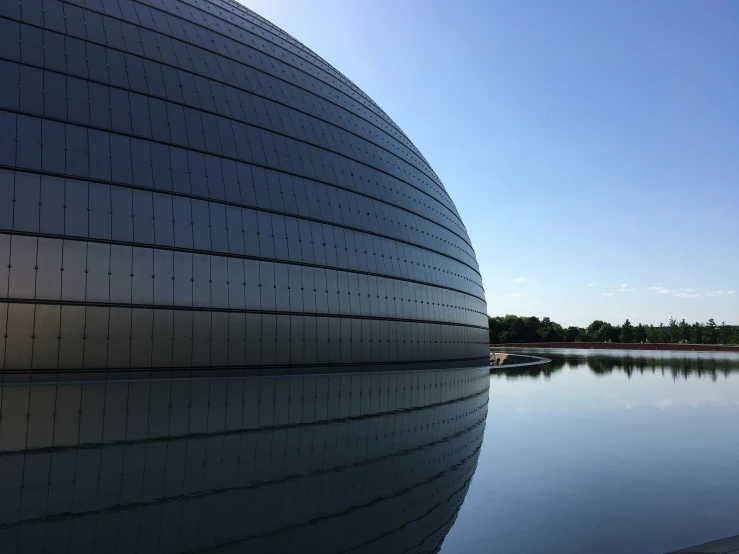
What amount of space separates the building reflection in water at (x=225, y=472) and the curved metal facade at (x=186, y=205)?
11.8ft

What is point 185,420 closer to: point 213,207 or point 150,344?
point 150,344

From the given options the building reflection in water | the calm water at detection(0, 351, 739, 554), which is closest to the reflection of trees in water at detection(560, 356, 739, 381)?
the calm water at detection(0, 351, 739, 554)

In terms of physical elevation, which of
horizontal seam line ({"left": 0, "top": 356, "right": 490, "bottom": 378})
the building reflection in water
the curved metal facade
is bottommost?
the building reflection in water

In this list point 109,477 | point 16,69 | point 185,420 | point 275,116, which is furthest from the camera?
point 275,116

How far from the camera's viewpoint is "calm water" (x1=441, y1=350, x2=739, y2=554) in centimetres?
523

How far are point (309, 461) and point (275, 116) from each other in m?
19.7

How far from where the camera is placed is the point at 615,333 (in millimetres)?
160250

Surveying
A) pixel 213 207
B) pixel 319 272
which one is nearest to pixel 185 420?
pixel 213 207

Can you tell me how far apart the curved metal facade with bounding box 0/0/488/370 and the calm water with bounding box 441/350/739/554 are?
10.0m

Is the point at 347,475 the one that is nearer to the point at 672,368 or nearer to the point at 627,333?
the point at 672,368

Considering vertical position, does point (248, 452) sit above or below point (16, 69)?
below

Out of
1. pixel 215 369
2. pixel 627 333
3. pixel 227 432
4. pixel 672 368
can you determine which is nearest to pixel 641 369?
pixel 672 368

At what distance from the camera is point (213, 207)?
1991cm

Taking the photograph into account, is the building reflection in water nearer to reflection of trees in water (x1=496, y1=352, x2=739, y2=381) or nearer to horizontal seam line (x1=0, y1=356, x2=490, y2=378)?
horizontal seam line (x1=0, y1=356, x2=490, y2=378)
